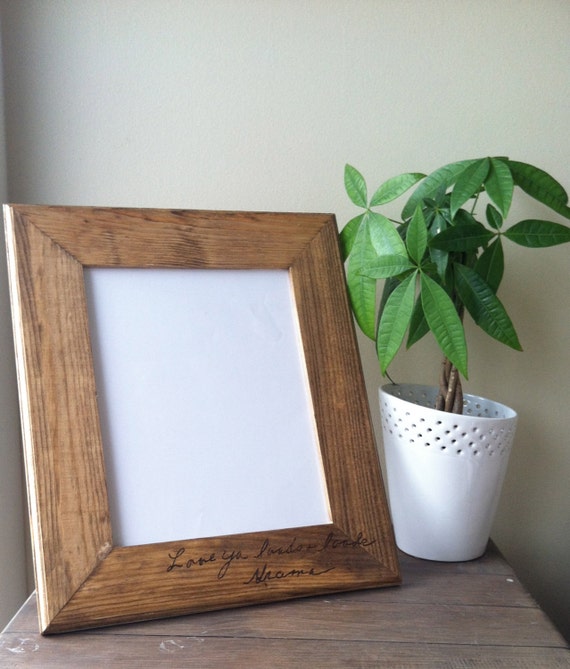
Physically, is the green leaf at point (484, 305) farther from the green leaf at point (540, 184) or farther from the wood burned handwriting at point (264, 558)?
the wood burned handwriting at point (264, 558)

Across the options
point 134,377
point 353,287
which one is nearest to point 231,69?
point 353,287

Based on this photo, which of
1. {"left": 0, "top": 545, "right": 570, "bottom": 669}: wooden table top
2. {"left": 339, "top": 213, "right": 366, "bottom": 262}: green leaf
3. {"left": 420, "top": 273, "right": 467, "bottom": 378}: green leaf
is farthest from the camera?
{"left": 339, "top": 213, "right": 366, "bottom": 262}: green leaf

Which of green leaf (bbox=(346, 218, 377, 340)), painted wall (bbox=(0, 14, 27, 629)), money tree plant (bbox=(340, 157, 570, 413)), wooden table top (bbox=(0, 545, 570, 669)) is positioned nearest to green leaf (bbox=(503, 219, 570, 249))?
money tree plant (bbox=(340, 157, 570, 413))

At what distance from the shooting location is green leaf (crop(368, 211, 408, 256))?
83cm

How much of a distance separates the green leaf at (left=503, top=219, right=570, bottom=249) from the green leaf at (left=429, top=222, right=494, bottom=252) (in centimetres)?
7

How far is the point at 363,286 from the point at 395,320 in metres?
0.07

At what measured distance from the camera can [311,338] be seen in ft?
2.73

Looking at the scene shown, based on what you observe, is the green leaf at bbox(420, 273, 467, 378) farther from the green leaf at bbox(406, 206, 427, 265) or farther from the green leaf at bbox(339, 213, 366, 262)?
the green leaf at bbox(339, 213, 366, 262)

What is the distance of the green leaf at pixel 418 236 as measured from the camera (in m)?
0.81

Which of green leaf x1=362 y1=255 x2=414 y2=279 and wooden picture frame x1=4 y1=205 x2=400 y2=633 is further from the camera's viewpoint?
green leaf x1=362 y1=255 x2=414 y2=279

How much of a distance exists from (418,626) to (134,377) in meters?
0.43

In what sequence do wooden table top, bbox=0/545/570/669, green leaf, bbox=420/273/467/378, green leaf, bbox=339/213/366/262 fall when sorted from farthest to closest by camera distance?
green leaf, bbox=339/213/366/262 < green leaf, bbox=420/273/467/378 < wooden table top, bbox=0/545/570/669

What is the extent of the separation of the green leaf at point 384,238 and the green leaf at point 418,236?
0.04 feet

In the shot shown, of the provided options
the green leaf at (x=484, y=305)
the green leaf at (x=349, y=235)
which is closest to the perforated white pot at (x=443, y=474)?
the green leaf at (x=484, y=305)
